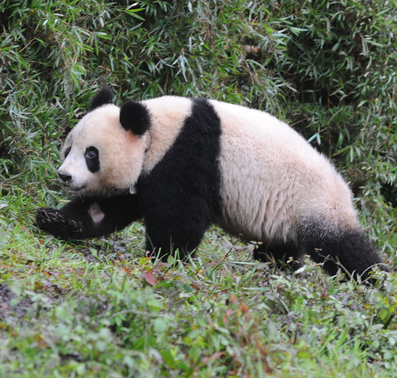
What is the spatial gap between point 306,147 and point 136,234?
2310 millimetres

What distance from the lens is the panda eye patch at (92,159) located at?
4832 millimetres

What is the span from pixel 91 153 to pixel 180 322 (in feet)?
7.46

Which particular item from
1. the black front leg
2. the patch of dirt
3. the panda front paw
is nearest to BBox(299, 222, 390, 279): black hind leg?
the black front leg

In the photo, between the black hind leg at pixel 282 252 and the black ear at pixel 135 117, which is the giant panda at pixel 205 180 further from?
the black hind leg at pixel 282 252

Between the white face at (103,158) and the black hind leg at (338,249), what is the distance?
64.1 inches

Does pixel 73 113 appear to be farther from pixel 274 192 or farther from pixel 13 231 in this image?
pixel 274 192

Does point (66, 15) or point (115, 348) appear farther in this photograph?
point (66, 15)

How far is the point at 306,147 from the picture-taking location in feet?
17.0

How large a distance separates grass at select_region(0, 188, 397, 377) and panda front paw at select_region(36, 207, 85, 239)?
1.67 ft

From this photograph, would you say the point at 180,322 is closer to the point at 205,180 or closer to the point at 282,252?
the point at 205,180

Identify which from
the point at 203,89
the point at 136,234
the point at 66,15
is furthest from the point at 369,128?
the point at 66,15

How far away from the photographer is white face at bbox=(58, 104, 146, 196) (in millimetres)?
4785

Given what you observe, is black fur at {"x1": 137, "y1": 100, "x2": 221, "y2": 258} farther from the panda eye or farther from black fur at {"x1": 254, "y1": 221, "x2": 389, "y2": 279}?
black fur at {"x1": 254, "y1": 221, "x2": 389, "y2": 279}

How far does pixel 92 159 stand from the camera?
4.84 metres
